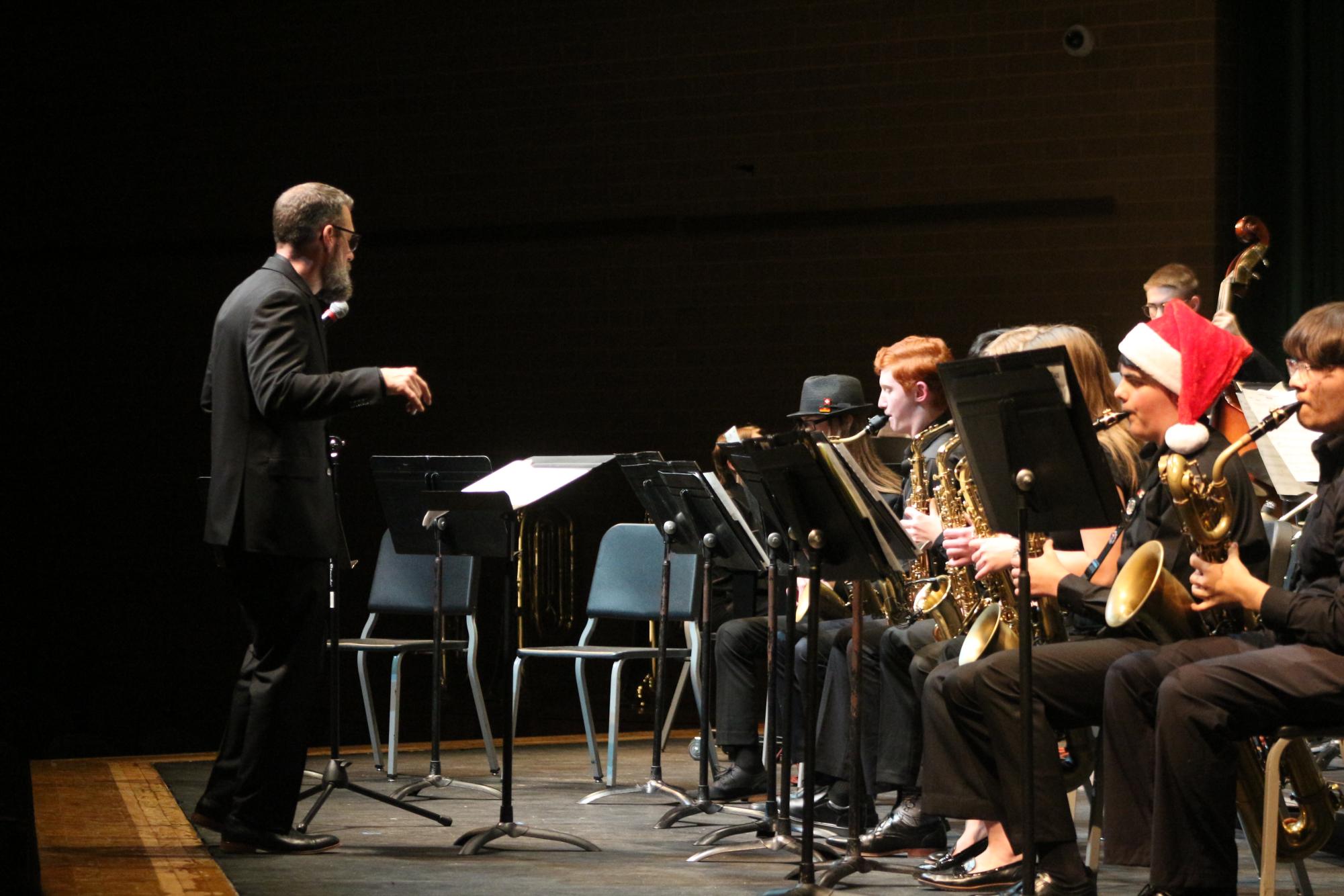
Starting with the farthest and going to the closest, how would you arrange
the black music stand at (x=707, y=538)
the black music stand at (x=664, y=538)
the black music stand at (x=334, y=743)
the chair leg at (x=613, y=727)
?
the chair leg at (x=613, y=727)
the black music stand at (x=664, y=538)
the black music stand at (x=707, y=538)
the black music stand at (x=334, y=743)

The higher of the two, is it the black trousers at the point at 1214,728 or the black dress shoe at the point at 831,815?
the black trousers at the point at 1214,728

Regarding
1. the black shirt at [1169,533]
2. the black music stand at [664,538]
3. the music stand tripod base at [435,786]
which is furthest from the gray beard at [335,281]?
the black shirt at [1169,533]

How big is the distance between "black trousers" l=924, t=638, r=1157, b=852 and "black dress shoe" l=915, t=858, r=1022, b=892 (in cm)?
17

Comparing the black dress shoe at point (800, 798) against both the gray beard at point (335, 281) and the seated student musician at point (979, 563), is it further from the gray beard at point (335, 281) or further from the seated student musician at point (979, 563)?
the gray beard at point (335, 281)

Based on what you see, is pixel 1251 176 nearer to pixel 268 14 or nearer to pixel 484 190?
pixel 484 190

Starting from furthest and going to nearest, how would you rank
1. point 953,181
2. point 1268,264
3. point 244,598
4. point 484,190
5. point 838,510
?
1. point 484,190
2. point 953,181
3. point 1268,264
4. point 244,598
5. point 838,510

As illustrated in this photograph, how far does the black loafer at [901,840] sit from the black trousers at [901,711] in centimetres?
14

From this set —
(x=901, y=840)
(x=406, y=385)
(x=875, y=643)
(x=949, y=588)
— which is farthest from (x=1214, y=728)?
(x=406, y=385)

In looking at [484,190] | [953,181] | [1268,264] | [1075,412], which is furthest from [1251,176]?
[1075,412]

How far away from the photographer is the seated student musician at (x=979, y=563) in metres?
3.55

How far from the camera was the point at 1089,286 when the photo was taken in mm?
6879

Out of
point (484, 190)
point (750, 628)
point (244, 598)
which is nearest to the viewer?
point (244, 598)

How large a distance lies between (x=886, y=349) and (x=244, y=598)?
1.89 metres

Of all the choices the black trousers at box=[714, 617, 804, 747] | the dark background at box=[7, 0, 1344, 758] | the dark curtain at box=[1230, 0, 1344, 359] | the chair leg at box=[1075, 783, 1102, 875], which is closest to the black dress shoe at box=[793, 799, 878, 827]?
the black trousers at box=[714, 617, 804, 747]
